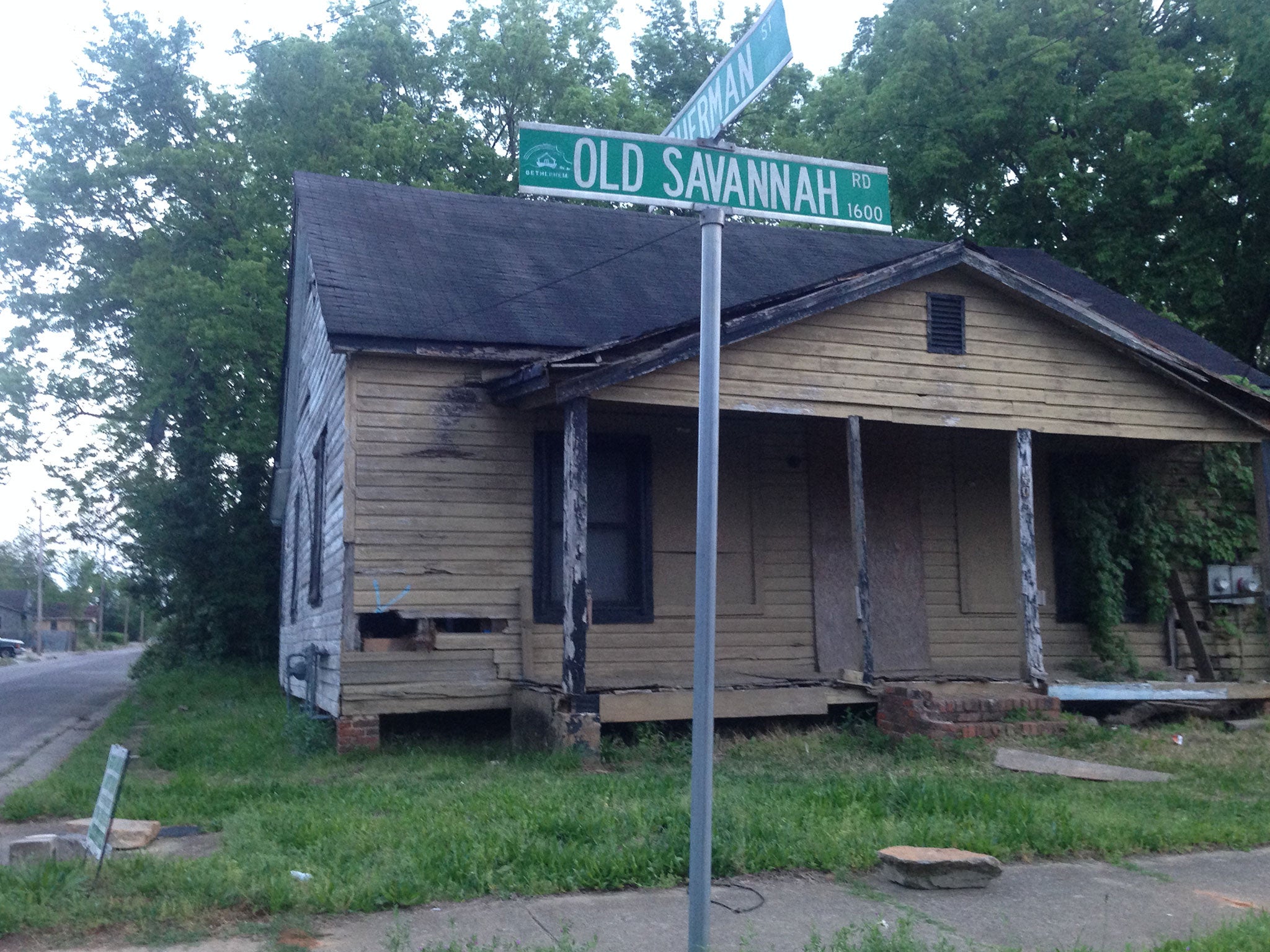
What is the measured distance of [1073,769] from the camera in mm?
8602

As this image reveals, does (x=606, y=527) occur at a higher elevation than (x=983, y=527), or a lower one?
lower

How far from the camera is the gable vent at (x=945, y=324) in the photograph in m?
11.0

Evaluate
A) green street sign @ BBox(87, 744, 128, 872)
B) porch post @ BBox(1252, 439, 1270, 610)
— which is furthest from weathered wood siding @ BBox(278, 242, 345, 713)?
porch post @ BBox(1252, 439, 1270, 610)

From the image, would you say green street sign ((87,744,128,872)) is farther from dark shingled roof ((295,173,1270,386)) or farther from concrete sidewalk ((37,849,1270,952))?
dark shingled roof ((295,173,1270,386))

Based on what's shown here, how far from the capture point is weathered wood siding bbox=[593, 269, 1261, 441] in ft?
34.3

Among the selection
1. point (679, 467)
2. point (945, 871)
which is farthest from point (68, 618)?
point (945, 871)

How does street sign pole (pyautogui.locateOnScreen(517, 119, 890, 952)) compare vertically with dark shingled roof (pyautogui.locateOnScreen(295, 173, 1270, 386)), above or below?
below

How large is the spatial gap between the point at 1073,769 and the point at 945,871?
11.4 feet

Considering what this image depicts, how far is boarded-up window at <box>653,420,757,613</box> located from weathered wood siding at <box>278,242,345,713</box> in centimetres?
309

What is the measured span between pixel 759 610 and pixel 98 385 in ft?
79.5

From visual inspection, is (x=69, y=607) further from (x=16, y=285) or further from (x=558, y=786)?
(x=558, y=786)

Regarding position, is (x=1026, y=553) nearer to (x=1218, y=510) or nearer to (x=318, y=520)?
(x=1218, y=510)

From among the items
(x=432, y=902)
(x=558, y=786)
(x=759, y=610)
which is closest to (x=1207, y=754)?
(x=759, y=610)

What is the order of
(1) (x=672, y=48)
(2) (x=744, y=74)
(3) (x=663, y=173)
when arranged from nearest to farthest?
(2) (x=744, y=74)
(3) (x=663, y=173)
(1) (x=672, y=48)
